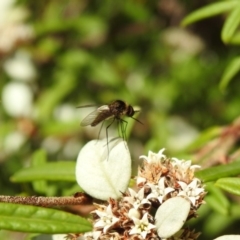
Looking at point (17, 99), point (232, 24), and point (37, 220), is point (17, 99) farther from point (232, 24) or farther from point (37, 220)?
point (37, 220)

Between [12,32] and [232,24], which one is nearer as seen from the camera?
[232,24]

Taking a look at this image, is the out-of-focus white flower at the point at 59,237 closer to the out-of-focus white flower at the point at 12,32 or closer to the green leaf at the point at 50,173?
the green leaf at the point at 50,173

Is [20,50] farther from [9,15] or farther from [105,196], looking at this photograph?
[105,196]

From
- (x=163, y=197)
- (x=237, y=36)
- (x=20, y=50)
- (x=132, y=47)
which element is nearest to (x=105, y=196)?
(x=163, y=197)

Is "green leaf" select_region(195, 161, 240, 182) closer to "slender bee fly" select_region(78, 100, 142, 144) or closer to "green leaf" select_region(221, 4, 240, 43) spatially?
"slender bee fly" select_region(78, 100, 142, 144)

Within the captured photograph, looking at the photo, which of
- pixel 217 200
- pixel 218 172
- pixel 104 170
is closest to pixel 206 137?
pixel 217 200

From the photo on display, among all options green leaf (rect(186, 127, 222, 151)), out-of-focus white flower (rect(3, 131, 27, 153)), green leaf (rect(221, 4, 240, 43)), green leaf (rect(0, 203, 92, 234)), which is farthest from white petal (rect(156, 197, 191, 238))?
out-of-focus white flower (rect(3, 131, 27, 153))
